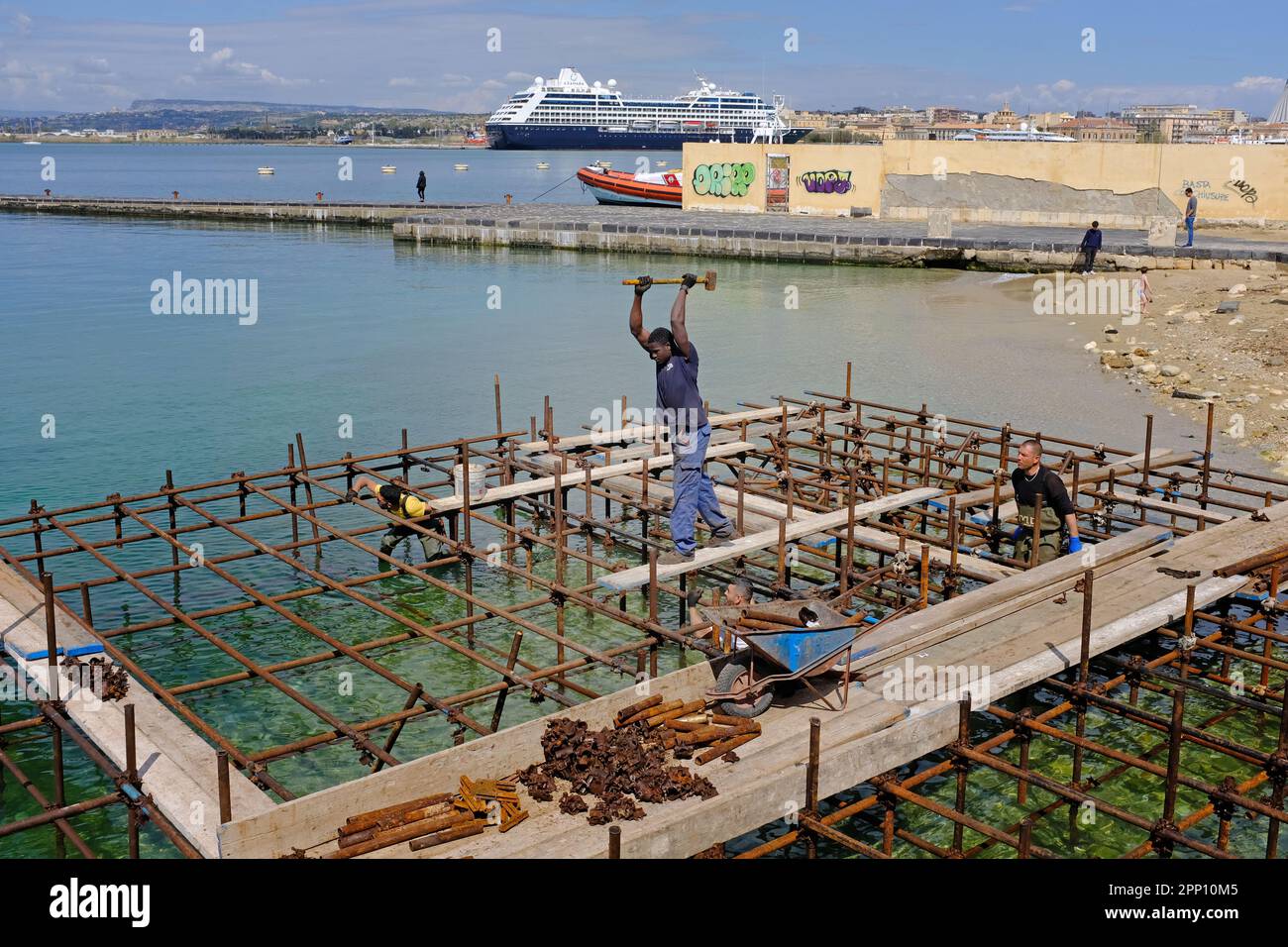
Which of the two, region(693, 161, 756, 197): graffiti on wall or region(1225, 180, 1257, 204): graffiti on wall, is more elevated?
region(693, 161, 756, 197): graffiti on wall

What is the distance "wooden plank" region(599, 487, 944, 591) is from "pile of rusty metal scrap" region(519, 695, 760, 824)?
2.44m

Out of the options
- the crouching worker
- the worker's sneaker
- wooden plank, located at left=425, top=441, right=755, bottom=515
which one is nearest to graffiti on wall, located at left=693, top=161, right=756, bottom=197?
wooden plank, located at left=425, top=441, right=755, bottom=515

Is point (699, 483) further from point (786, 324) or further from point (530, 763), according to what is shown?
point (786, 324)

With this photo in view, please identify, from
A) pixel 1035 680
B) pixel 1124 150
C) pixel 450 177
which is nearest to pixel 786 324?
pixel 1124 150

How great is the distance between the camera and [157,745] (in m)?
8.59

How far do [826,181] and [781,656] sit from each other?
150ft

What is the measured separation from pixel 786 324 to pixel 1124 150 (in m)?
19.1

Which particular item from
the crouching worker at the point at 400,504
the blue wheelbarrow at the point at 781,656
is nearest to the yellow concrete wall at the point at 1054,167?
the crouching worker at the point at 400,504

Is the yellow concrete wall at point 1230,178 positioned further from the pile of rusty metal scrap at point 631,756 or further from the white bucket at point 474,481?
the pile of rusty metal scrap at point 631,756

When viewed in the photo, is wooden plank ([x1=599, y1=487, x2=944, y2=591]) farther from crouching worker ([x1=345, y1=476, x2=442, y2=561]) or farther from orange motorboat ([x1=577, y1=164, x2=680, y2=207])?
orange motorboat ([x1=577, y1=164, x2=680, y2=207])

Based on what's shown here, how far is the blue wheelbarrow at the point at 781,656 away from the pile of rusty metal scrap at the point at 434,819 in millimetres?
1849

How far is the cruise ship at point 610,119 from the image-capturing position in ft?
476

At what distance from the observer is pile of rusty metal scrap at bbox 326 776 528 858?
7.14 m

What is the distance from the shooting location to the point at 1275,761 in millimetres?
8078
